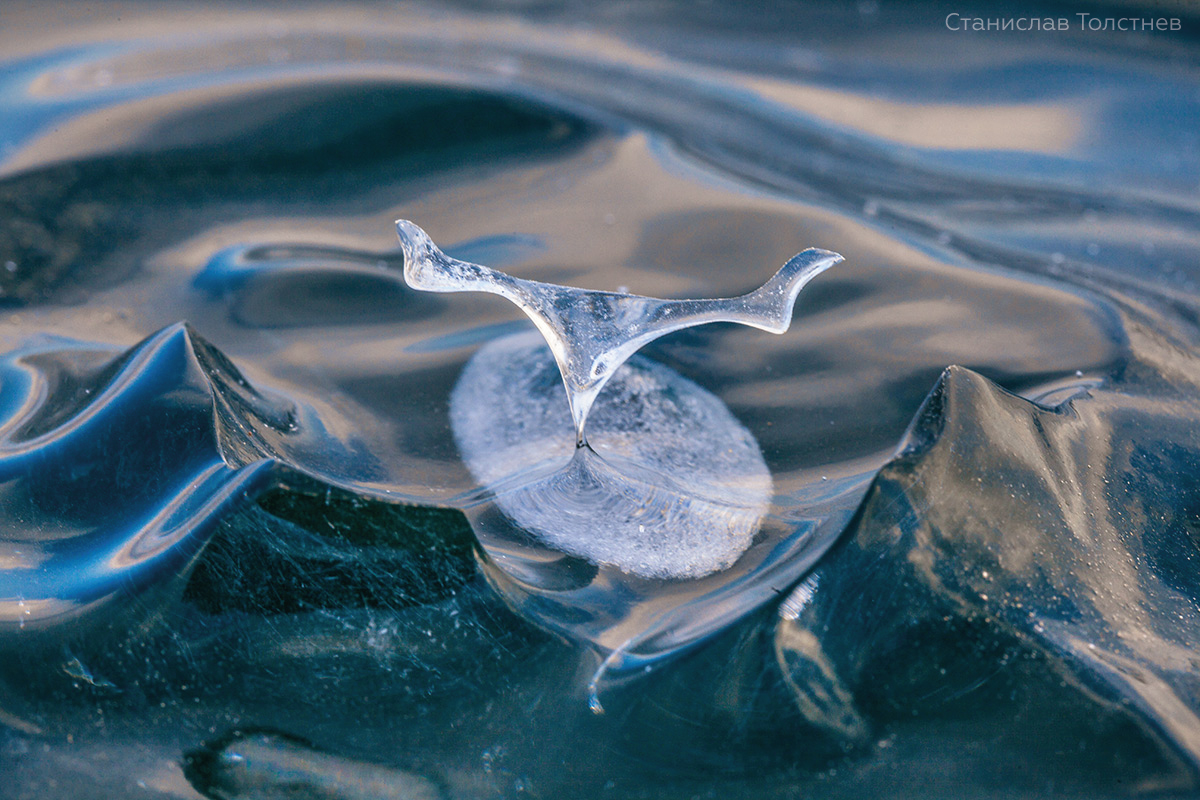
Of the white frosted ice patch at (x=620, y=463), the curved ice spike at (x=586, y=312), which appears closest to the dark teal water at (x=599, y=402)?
the white frosted ice patch at (x=620, y=463)

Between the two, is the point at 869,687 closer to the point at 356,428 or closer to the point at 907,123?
the point at 356,428

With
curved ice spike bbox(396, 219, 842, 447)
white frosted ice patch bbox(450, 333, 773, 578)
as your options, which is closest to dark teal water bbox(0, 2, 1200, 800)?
white frosted ice patch bbox(450, 333, 773, 578)

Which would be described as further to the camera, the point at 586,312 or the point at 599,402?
the point at 599,402

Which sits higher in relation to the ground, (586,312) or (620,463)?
(586,312)

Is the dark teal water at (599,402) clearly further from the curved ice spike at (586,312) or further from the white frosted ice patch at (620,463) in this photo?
the curved ice spike at (586,312)

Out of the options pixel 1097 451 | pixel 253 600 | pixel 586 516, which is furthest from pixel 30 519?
pixel 1097 451
